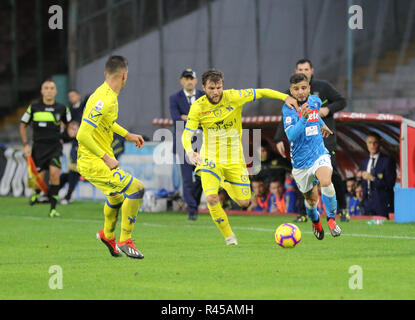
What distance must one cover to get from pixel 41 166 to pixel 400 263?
9088 millimetres

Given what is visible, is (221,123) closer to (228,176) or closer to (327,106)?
(228,176)

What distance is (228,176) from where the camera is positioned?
11.6 meters

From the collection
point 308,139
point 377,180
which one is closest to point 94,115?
point 308,139

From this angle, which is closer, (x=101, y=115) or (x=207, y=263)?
(x=207, y=263)

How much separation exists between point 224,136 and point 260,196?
6.14 meters

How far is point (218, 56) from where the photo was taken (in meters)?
26.8

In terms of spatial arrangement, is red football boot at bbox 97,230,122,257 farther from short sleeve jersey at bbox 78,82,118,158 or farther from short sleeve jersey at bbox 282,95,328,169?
short sleeve jersey at bbox 282,95,328,169

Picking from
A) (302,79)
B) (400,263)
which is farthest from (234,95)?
(400,263)

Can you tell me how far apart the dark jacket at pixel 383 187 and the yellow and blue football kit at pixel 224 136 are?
15.3ft

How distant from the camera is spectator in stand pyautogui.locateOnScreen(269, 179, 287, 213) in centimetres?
1706

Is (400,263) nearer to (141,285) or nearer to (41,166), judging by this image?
(141,285)

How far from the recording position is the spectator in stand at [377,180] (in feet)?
51.4

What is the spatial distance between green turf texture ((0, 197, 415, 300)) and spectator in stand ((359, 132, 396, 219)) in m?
1.34

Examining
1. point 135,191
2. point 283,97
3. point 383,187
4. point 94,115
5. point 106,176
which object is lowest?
point 383,187
